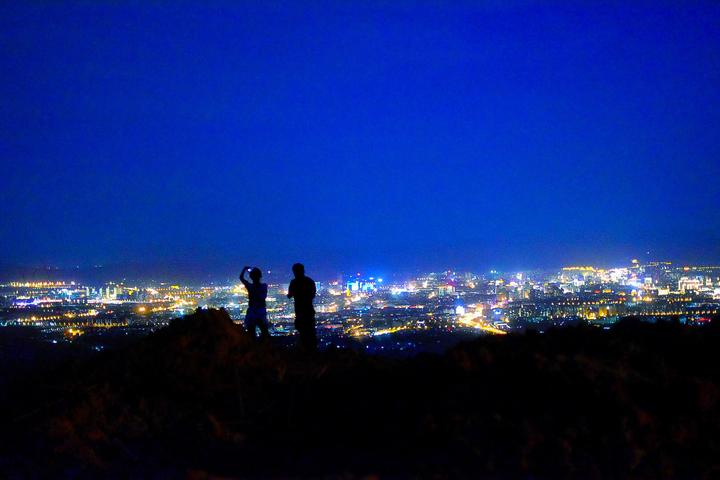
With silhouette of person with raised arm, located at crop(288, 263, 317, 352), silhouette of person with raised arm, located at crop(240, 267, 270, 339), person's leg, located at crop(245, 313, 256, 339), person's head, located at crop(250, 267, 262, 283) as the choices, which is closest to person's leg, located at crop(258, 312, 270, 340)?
silhouette of person with raised arm, located at crop(240, 267, 270, 339)

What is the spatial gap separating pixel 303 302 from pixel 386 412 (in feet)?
16.4

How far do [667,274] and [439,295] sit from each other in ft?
44.1

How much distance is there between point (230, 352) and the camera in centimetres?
865

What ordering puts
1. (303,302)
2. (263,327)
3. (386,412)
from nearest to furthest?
(386,412) < (303,302) < (263,327)

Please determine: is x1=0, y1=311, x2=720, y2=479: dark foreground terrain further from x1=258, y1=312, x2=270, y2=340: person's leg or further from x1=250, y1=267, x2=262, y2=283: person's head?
x1=250, y1=267, x2=262, y2=283: person's head

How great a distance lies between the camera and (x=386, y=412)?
6828 mm

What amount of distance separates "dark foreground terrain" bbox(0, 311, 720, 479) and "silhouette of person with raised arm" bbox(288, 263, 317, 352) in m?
2.57

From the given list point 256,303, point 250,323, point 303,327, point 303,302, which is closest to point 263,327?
point 250,323

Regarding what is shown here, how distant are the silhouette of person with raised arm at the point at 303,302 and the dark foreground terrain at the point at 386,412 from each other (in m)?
2.57

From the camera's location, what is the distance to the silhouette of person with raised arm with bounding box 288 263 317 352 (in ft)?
37.6

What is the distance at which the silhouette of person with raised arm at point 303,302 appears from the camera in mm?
11469

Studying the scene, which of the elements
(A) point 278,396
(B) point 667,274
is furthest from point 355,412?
(B) point 667,274

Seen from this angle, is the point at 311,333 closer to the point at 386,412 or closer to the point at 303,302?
the point at 303,302

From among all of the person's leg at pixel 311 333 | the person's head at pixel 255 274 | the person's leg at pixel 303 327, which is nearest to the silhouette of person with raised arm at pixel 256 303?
the person's head at pixel 255 274
